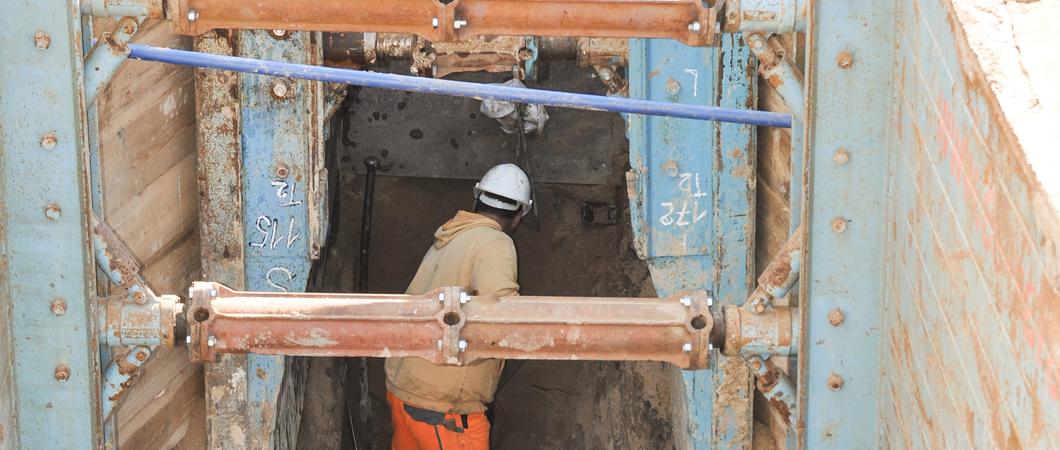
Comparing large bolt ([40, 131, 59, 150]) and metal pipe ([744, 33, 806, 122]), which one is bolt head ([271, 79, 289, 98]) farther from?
metal pipe ([744, 33, 806, 122])

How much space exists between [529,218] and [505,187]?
114 centimetres

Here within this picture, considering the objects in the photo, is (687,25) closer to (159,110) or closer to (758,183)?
(758,183)

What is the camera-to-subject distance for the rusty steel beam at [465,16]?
12.8 feet

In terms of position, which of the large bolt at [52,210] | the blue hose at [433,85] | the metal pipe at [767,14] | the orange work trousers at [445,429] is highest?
the metal pipe at [767,14]

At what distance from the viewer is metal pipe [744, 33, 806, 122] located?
12.8ft

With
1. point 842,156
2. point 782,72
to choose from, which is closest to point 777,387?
point 842,156

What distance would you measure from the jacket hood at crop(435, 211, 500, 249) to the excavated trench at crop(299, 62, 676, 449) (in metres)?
1.11

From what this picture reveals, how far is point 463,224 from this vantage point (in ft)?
19.9

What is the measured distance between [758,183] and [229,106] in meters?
1.93

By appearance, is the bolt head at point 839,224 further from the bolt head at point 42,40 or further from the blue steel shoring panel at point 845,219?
the bolt head at point 42,40

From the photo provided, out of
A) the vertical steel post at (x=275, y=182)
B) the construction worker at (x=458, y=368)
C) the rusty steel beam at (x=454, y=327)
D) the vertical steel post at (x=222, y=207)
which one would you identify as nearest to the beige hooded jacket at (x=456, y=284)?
the construction worker at (x=458, y=368)

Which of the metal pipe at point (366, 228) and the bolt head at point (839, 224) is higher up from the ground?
the bolt head at point (839, 224)

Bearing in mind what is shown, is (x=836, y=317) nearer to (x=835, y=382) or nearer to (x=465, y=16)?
(x=835, y=382)

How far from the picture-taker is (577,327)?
3.98m
